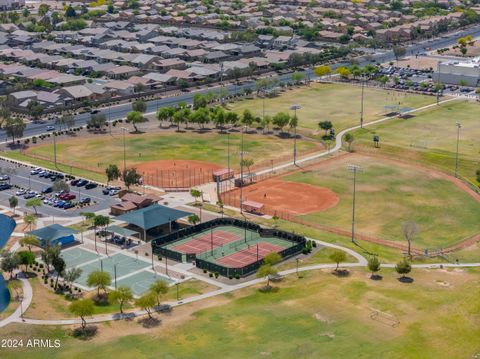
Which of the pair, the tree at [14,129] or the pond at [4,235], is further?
the tree at [14,129]

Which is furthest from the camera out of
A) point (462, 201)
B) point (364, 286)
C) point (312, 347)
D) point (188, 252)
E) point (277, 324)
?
point (462, 201)

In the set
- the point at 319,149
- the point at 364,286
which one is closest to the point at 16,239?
the point at 364,286

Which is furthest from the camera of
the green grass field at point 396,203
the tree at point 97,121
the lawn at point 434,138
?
the tree at point 97,121

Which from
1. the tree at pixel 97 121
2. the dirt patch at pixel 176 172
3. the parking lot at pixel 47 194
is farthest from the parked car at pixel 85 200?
the tree at pixel 97 121

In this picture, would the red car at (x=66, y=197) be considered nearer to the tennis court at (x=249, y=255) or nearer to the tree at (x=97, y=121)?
the tennis court at (x=249, y=255)

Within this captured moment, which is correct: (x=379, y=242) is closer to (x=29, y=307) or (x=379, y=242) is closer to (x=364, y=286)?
(x=364, y=286)

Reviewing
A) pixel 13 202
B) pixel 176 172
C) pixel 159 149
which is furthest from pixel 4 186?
pixel 159 149

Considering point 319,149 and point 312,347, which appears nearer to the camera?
point 312,347

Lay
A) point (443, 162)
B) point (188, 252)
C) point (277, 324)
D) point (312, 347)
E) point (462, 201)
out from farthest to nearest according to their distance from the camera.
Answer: point (443, 162) → point (462, 201) → point (188, 252) → point (277, 324) → point (312, 347)
